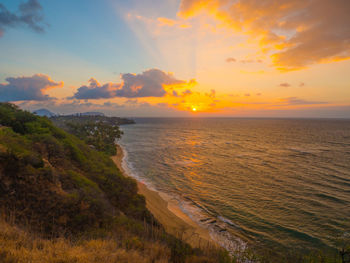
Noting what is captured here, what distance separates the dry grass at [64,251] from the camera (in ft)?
18.5

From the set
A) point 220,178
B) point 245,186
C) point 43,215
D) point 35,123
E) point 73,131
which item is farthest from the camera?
point 73,131

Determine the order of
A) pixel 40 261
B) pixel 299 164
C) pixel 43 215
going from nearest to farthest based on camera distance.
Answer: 1. pixel 40 261
2. pixel 43 215
3. pixel 299 164

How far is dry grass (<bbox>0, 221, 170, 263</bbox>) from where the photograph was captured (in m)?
5.65

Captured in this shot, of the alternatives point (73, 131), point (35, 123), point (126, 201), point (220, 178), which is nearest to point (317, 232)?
point (220, 178)

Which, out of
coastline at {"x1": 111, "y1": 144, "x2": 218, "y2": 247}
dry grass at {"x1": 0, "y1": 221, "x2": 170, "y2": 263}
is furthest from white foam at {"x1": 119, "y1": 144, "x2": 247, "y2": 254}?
dry grass at {"x1": 0, "y1": 221, "x2": 170, "y2": 263}

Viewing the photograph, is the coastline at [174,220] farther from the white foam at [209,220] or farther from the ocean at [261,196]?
the ocean at [261,196]

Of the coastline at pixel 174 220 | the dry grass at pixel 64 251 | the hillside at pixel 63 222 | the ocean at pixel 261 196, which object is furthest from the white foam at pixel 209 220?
the dry grass at pixel 64 251

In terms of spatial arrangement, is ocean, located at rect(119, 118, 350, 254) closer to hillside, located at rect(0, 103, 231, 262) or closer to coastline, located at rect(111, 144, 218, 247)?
coastline, located at rect(111, 144, 218, 247)

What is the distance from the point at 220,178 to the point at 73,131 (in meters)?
50.3

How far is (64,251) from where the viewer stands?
6.28 m

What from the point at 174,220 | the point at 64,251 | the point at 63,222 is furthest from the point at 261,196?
the point at 64,251

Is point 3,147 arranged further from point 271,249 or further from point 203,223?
point 271,249

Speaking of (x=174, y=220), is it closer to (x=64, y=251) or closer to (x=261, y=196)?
(x=261, y=196)

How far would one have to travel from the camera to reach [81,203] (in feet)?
36.3
